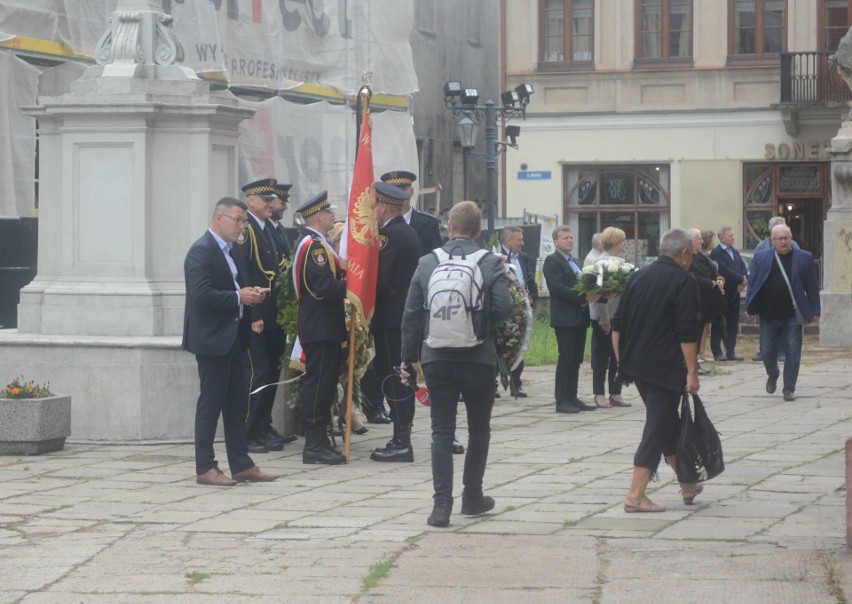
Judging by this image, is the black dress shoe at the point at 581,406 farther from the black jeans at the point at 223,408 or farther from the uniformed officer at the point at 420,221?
the black jeans at the point at 223,408

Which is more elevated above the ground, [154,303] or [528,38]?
[528,38]

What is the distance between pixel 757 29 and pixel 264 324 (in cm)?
2507

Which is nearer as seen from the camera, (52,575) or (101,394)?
(52,575)

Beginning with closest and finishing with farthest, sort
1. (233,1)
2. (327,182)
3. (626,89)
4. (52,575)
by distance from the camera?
(52,575)
(233,1)
(327,182)
(626,89)

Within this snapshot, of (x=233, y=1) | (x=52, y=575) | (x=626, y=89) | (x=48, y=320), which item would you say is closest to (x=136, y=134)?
(x=48, y=320)

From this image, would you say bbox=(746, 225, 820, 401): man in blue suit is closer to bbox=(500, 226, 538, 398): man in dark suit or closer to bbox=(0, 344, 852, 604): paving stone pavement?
bbox=(500, 226, 538, 398): man in dark suit

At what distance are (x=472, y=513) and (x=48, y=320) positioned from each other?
4.78 metres

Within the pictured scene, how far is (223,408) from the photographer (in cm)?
1027

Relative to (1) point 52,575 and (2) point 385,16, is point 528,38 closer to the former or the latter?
(2) point 385,16

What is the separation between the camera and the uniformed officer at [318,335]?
432 inches

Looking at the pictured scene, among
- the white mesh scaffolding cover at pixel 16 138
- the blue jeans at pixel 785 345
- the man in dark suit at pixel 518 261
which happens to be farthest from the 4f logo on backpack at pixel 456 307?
the white mesh scaffolding cover at pixel 16 138

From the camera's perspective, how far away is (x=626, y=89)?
116 ft

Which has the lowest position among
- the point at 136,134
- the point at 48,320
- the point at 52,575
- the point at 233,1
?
the point at 52,575

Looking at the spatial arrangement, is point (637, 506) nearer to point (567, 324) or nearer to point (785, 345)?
point (567, 324)
